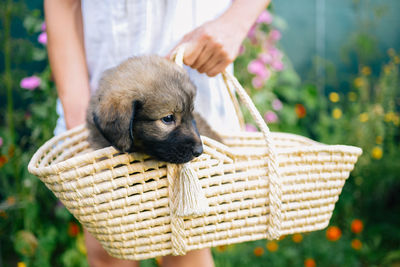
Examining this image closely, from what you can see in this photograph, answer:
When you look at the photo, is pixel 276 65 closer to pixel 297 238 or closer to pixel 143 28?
pixel 297 238

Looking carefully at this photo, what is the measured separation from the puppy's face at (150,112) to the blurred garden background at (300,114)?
5.56ft

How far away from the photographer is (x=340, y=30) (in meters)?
5.28

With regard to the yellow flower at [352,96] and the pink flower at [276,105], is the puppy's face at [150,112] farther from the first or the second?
the yellow flower at [352,96]

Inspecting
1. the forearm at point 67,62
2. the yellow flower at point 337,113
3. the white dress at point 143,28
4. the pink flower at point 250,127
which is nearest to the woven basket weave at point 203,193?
the forearm at point 67,62

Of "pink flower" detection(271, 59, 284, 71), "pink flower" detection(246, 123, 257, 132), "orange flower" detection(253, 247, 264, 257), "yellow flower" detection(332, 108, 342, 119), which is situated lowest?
"orange flower" detection(253, 247, 264, 257)

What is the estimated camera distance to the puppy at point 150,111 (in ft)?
5.14

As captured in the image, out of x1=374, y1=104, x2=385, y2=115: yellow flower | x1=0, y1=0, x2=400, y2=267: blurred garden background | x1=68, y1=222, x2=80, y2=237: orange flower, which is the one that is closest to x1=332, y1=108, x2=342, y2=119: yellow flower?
x1=0, y1=0, x2=400, y2=267: blurred garden background

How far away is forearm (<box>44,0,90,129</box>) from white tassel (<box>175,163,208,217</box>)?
0.93 m

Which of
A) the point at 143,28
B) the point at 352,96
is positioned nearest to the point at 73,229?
the point at 143,28

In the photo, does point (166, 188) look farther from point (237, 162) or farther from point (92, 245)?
point (92, 245)

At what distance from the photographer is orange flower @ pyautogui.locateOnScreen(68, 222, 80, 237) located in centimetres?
336

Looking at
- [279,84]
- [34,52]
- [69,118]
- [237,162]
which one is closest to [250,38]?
[279,84]

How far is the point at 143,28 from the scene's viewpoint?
2.15 metres

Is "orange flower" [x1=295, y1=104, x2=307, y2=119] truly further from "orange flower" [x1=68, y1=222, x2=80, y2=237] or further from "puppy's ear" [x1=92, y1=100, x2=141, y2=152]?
"puppy's ear" [x1=92, y1=100, x2=141, y2=152]
